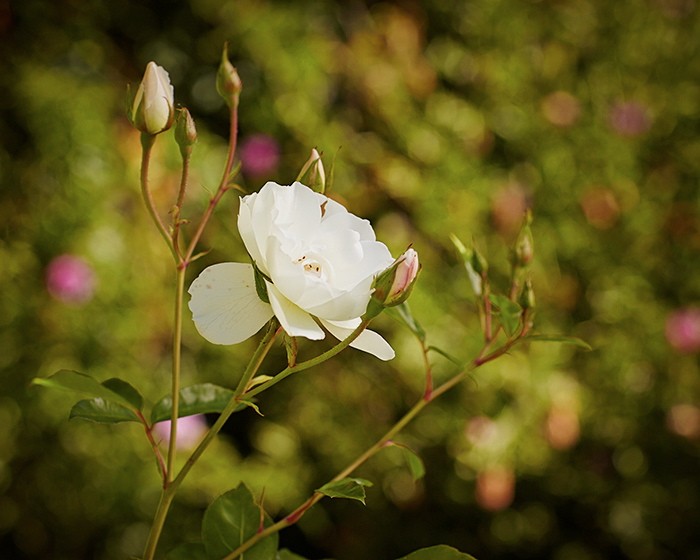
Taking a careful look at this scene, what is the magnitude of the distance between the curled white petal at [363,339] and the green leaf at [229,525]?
0.35 feet

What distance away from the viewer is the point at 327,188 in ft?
1.54

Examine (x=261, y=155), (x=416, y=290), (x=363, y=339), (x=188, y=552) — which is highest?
(x=363, y=339)

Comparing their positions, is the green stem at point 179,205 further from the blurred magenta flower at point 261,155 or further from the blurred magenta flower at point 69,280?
the blurred magenta flower at point 261,155

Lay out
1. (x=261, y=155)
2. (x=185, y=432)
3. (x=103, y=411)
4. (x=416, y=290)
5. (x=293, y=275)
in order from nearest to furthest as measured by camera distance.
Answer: (x=293, y=275) < (x=103, y=411) < (x=185, y=432) < (x=416, y=290) < (x=261, y=155)

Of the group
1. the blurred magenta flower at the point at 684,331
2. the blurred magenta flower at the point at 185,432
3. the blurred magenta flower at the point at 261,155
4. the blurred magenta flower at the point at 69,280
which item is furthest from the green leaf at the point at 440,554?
the blurred magenta flower at the point at 261,155

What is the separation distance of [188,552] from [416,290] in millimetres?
1390

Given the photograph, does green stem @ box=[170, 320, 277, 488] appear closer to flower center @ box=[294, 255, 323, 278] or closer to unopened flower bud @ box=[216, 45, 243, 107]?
flower center @ box=[294, 255, 323, 278]

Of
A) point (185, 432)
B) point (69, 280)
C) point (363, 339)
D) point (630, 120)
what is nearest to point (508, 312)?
point (363, 339)

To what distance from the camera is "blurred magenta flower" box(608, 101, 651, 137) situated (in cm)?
211

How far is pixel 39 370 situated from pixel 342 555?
2.37ft

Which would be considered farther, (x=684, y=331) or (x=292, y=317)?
(x=684, y=331)

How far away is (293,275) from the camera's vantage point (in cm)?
39

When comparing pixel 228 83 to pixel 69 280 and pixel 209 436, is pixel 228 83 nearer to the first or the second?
pixel 209 436

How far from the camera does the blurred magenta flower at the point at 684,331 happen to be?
1.85 metres
